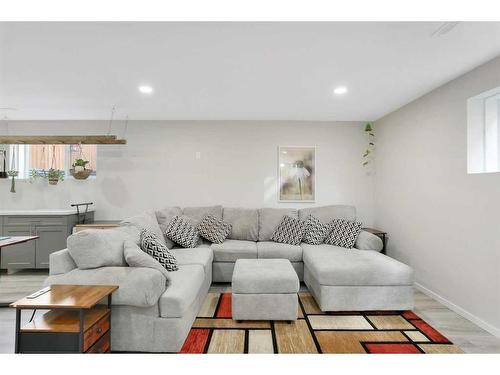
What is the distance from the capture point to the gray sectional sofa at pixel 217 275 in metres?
2.19

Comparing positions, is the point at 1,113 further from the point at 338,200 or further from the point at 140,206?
the point at 338,200

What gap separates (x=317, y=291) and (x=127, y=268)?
6.24ft

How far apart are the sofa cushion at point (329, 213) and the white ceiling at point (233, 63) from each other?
148cm

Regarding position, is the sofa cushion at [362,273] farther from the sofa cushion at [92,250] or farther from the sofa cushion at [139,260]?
the sofa cushion at [92,250]

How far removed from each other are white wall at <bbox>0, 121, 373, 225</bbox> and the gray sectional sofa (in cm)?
53

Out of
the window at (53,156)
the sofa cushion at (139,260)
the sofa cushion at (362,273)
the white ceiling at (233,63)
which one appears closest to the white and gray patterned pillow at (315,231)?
the sofa cushion at (362,273)

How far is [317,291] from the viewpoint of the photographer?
3109mm

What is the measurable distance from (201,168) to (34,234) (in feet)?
8.80

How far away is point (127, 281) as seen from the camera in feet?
7.13

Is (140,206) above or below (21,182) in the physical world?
below

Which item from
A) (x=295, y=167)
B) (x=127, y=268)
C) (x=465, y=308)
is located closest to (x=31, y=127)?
(x=127, y=268)

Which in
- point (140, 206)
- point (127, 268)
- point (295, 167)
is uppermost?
point (295, 167)

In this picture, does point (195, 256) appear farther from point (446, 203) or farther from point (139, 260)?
point (446, 203)

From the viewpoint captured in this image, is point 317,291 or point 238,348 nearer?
point 238,348
